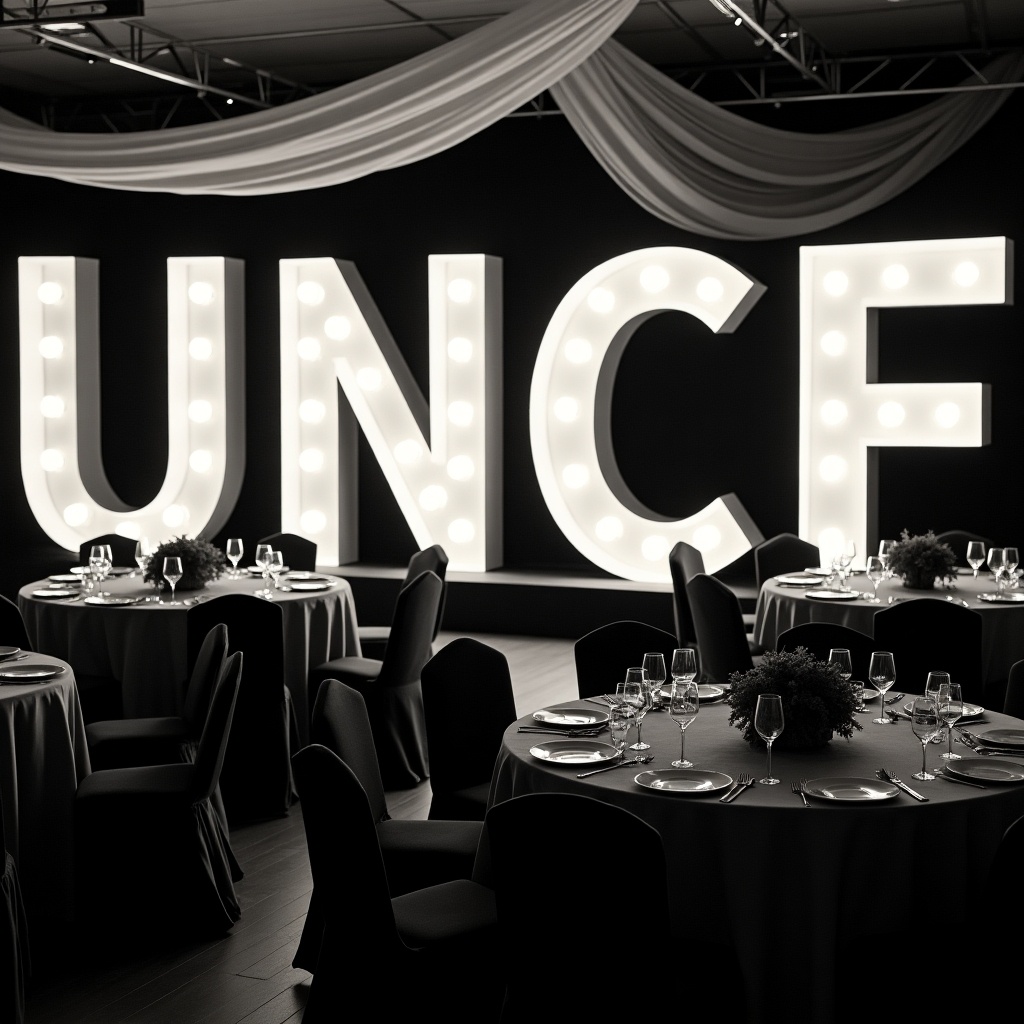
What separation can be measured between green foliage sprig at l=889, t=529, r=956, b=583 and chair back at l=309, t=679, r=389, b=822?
11.3ft

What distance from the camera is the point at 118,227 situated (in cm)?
1130

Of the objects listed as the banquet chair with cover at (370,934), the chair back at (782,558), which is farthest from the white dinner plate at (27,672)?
the chair back at (782,558)

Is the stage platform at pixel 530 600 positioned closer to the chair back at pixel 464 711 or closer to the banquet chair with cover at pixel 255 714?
the banquet chair with cover at pixel 255 714

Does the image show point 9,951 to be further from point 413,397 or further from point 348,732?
point 413,397

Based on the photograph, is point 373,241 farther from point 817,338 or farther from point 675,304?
point 817,338

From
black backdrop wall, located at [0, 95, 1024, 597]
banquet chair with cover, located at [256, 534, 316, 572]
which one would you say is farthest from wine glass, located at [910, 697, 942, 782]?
black backdrop wall, located at [0, 95, 1024, 597]

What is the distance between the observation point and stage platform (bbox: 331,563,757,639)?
365 inches

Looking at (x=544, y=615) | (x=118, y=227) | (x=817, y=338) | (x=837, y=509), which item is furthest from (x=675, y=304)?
(x=118, y=227)

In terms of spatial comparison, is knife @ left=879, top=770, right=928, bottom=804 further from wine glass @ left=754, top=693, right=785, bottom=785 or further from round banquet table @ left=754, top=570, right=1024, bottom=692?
round banquet table @ left=754, top=570, right=1024, bottom=692

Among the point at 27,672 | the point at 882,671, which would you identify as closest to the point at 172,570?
the point at 27,672

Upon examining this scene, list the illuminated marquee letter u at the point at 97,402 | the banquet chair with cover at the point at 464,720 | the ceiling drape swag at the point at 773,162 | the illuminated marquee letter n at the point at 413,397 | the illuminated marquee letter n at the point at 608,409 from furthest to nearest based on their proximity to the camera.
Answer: the illuminated marquee letter u at the point at 97,402 → the illuminated marquee letter n at the point at 413,397 → the illuminated marquee letter n at the point at 608,409 → the ceiling drape swag at the point at 773,162 → the banquet chair with cover at the point at 464,720

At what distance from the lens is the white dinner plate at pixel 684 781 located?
10.4ft

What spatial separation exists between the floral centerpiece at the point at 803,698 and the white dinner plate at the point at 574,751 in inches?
15.0

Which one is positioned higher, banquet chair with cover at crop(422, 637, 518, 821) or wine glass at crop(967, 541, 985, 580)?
wine glass at crop(967, 541, 985, 580)
